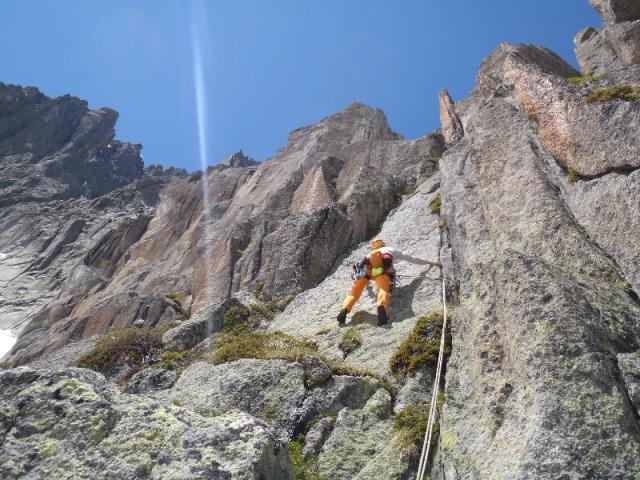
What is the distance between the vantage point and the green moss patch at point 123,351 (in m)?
18.9

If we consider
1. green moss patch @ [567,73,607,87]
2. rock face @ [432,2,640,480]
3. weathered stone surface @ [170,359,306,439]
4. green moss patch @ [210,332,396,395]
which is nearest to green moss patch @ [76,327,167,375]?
green moss patch @ [210,332,396,395]

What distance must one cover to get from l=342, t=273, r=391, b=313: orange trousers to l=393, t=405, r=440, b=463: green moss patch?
5759 mm

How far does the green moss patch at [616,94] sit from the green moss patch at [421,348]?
6.92 m

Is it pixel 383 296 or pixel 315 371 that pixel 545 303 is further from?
pixel 383 296

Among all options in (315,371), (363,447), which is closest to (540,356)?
(363,447)

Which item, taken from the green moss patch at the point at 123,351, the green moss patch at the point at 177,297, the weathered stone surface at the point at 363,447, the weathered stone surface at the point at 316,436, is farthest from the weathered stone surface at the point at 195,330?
the weathered stone surface at the point at 363,447

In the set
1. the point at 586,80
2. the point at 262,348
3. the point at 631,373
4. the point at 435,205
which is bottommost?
the point at 631,373

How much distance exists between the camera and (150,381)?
1569 centimetres

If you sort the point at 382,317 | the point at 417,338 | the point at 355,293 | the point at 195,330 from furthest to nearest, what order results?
the point at 195,330, the point at 355,293, the point at 382,317, the point at 417,338

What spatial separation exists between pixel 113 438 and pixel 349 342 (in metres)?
8.62

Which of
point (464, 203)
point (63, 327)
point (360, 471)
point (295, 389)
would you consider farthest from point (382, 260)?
point (63, 327)

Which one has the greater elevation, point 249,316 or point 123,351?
point 249,316

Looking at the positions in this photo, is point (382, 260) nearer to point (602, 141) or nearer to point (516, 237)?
point (516, 237)

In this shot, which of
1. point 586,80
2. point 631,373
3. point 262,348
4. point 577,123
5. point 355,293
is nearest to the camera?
point 631,373
